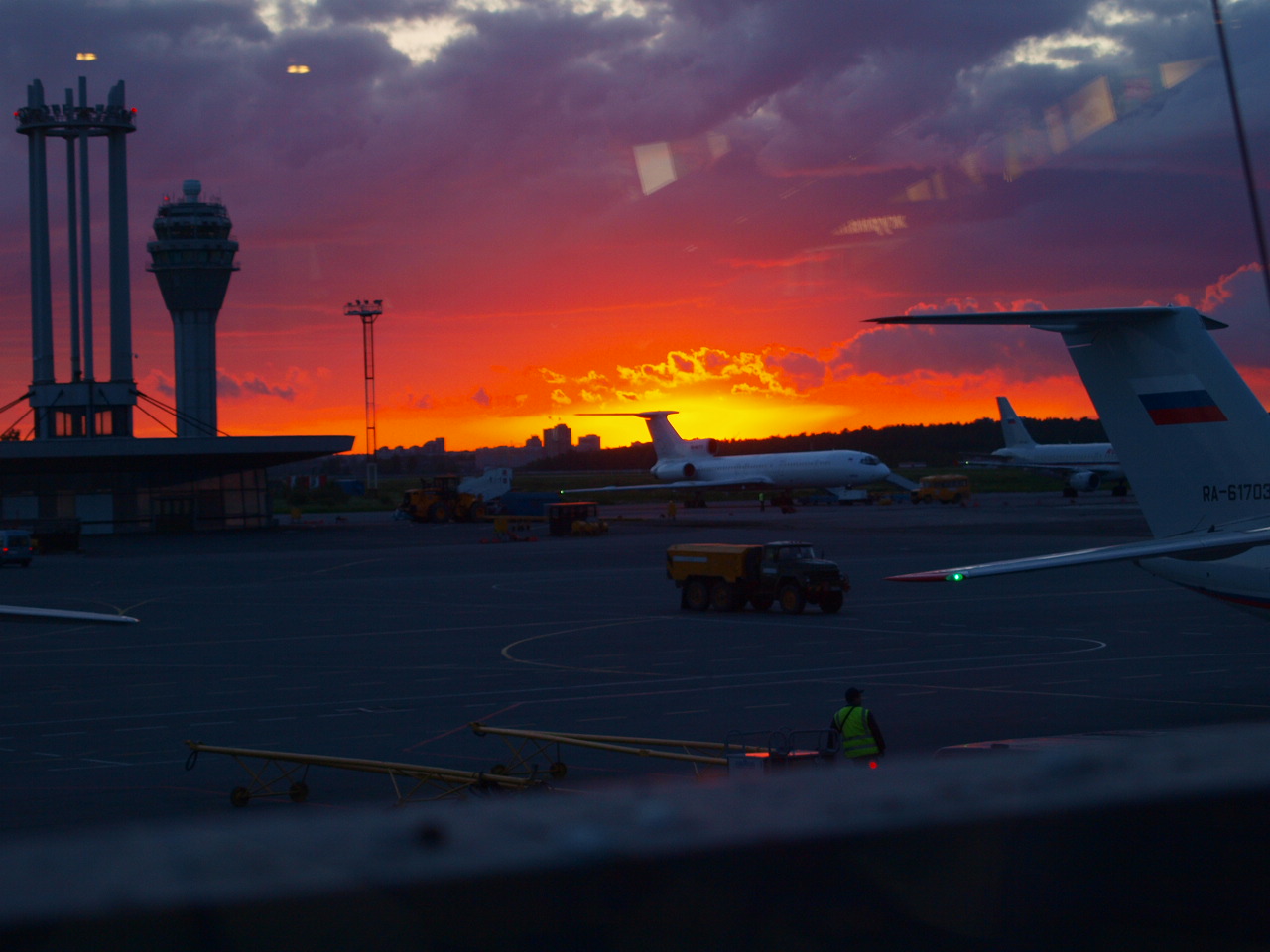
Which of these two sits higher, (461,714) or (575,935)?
(575,935)

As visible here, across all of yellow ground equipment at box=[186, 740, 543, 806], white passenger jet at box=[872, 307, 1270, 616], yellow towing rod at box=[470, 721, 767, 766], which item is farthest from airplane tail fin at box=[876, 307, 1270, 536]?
yellow ground equipment at box=[186, 740, 543, 806]

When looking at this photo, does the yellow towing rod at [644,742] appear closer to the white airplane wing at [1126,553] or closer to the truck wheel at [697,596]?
the white airplane wing at [1126,553]

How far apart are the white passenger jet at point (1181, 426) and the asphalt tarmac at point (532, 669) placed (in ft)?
9.43

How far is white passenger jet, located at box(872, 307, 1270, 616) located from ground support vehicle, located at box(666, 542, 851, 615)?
16424 millimetres

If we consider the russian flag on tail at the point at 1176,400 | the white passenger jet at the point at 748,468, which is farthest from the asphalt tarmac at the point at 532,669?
the white passenger jet at the point at 748,468

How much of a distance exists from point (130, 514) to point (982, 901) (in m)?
99.1

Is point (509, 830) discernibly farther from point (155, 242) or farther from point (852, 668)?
point (155, 242)

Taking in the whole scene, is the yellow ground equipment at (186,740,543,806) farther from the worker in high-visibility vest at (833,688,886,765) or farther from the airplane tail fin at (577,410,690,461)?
the airplane tail fin at (577,410,690,461)

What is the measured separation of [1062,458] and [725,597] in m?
73.2

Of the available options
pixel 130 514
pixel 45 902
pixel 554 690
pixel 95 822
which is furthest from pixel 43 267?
pixel 45 902

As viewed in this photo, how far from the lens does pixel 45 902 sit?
1705 mm

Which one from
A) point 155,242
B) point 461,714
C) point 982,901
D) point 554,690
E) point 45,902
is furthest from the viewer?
point 155,242

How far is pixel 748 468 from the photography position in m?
97.1

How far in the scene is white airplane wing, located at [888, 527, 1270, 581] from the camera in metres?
14.5
